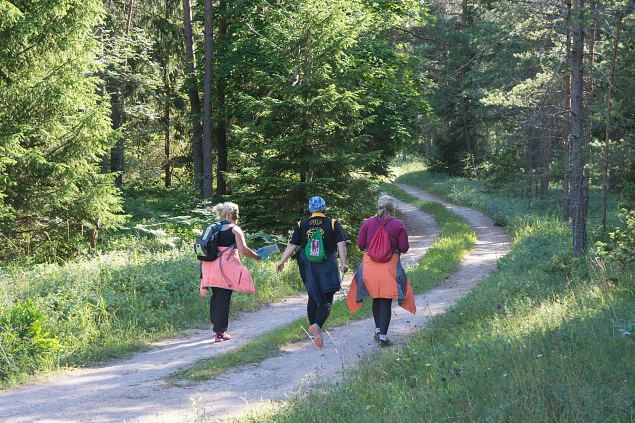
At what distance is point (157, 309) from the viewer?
10359 millimetres

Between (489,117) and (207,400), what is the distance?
1442 inches

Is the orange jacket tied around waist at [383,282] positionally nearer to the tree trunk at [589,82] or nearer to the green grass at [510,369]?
the green grass at [510,369]

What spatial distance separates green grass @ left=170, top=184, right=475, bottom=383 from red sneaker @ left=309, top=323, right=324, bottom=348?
444 mm

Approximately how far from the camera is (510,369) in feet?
17.5

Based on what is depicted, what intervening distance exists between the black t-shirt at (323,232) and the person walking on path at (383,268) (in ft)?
1.12

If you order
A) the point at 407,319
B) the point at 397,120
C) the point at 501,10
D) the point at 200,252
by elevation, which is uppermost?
the point at 501,10

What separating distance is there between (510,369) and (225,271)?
187 inches

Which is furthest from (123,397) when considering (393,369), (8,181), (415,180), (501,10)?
(415,180)

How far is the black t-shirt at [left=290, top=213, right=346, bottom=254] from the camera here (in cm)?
863

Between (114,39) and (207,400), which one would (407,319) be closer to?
(207,400)

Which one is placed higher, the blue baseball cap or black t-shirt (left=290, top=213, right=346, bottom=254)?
the blue baseball cap

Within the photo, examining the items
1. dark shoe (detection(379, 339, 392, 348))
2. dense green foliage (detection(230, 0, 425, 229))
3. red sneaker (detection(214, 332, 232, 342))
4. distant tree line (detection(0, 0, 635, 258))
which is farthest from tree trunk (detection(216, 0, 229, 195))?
dark shoe (detection(379, 339, 392, 348))

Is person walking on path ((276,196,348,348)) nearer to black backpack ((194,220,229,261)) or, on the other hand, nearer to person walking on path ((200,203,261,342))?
person walking on path ((200,203,261,342))

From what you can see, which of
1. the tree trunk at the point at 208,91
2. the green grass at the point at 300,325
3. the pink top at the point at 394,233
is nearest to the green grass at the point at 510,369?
the pink top at the point at 394,233
